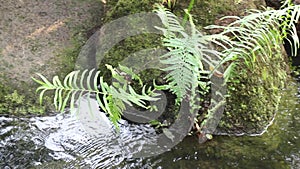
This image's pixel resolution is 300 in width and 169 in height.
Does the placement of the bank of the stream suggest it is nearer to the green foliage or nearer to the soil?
the soil

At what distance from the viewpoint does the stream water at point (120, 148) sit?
2504mm

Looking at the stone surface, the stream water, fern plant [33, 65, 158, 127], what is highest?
the stone surface

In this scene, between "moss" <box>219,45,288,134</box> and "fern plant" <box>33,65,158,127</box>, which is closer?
"fern plant" <box>33,65,158,127</box>

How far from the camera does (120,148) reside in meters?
2.61

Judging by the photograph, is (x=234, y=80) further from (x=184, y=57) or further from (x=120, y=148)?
(x=120, y=148)

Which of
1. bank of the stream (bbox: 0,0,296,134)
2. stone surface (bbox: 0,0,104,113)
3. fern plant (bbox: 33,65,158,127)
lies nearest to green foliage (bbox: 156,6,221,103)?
fern plant (bbox: 33,65,158,127)

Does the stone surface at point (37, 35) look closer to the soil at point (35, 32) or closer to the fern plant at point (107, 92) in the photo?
the soil at point (35, 32)

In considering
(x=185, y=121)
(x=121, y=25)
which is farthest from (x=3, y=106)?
(x=185, y=121)

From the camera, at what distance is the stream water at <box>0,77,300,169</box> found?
2.50 metres

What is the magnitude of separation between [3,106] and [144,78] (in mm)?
1070

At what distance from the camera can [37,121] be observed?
279 centimetres

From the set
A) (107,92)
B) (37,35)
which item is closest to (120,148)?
(107,92)

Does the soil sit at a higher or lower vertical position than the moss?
higher

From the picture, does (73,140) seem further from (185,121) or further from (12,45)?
(12,45)
